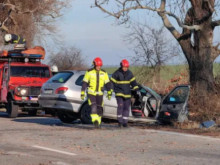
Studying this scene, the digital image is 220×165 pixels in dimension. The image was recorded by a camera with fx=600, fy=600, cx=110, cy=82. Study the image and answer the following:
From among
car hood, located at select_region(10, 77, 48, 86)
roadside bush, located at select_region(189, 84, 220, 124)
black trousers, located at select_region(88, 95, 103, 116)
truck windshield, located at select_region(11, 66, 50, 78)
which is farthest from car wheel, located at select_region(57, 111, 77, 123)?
truck windshield, located at select_region(11, 66, 50, 78)

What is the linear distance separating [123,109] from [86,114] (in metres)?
1.56

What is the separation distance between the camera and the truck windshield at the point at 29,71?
2218cm

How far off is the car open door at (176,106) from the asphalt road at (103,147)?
3.42ft

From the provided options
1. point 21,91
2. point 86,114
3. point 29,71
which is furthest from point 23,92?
point 86,114

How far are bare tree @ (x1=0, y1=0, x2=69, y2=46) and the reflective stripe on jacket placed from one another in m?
22.2

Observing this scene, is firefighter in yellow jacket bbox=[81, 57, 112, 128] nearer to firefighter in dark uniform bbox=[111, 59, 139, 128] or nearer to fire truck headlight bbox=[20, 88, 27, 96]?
firefighter in dark uniform bbox=[111, 59, 139, 128]

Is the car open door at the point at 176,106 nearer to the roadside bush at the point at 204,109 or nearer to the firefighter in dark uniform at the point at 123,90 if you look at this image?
the roadside bush at the point at 204,109

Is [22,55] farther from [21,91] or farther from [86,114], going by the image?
[86,114]

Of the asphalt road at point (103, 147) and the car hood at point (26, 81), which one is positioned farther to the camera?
the car hood at point (26, 81)

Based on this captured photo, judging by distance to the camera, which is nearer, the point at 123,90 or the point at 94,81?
the point at 94,81

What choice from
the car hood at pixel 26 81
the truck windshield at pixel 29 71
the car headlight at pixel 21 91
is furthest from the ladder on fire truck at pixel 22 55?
the car headlight at pixel 21 91

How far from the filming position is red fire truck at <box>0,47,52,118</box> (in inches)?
837

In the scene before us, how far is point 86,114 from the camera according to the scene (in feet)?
55.0

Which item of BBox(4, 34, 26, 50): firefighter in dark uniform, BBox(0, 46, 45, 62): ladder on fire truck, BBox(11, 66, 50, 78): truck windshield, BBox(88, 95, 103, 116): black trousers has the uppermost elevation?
BBox(4, 34, 26, 50): firefighter in dark uniform
